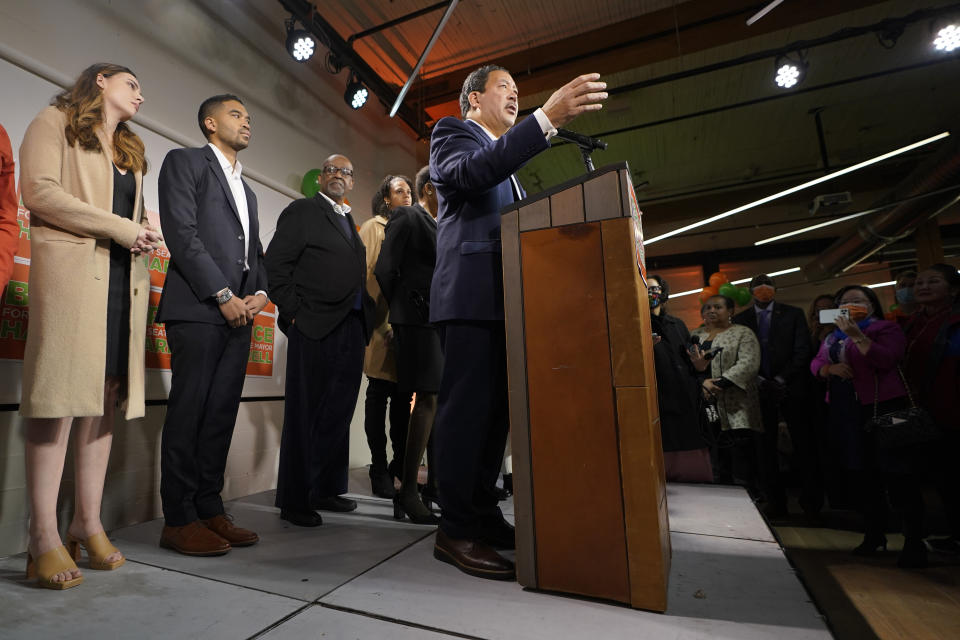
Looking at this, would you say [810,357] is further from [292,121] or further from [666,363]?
[292,121]

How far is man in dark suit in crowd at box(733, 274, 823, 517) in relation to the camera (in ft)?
10.2

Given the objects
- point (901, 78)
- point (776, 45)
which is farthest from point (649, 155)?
point (901, 78)

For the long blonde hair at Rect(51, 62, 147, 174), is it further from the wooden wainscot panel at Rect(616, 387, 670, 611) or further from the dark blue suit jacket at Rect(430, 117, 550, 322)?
the wooden wainscot panel at Rect(616, 387, 670, 611)

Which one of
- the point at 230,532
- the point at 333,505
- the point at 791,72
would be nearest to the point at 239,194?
the point at 230,532

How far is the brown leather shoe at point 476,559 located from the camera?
1.23 m

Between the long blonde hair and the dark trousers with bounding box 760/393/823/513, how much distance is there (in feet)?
12.0

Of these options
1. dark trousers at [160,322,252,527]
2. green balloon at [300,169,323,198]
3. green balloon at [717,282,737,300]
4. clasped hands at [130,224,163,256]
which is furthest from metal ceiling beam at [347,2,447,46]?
green balloon at [717,282,737,300]

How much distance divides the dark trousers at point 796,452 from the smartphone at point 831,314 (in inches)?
41.0

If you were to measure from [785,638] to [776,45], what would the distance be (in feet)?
19.3

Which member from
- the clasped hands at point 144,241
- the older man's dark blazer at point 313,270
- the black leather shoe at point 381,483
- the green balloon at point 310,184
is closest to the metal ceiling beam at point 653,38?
the green balloon at point 310,184

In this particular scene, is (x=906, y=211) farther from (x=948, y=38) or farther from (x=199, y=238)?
(x=199, y=238)

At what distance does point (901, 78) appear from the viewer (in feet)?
18.0

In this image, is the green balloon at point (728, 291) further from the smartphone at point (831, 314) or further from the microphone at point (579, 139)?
the microphone at point (579, 139)

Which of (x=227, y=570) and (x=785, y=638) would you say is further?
(x=227, y=570)
